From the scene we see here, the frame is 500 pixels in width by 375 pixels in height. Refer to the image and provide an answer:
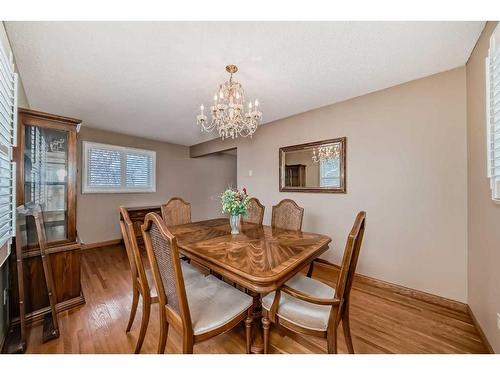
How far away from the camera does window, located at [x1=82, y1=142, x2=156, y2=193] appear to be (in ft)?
12.5

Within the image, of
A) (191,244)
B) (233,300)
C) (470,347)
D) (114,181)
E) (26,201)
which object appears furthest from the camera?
(114,181)

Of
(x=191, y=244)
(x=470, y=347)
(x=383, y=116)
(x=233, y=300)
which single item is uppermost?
(x=383, y=116)

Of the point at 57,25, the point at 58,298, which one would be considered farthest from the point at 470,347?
the point at 57,25

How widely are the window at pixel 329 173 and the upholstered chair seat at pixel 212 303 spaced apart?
2.05 metres

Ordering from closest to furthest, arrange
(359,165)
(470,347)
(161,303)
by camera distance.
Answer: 1. (161,303)
2. (470,347)
3. (359,165)

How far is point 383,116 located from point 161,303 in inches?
113

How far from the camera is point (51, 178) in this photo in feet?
6.62

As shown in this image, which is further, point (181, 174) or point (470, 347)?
point (181, 174)

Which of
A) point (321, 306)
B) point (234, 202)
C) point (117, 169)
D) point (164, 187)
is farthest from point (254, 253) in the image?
point (164, 187)

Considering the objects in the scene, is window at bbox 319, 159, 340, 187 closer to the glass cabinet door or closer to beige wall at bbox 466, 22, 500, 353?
beige wall at bbox 466, 22, 500, 353

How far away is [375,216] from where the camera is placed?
2395 millimetres

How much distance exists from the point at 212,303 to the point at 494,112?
7.02ft

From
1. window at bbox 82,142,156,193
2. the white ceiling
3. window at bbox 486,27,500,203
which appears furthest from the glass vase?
window at bbox 82,142,156,193

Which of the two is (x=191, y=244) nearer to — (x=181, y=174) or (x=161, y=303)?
(x=161, y=303)
